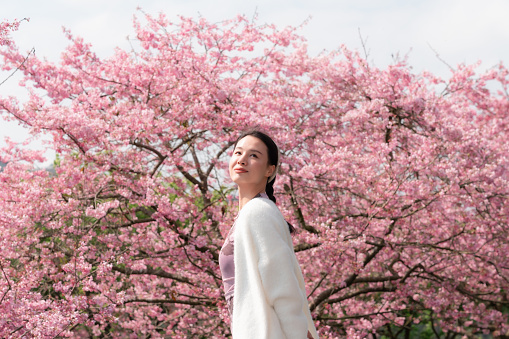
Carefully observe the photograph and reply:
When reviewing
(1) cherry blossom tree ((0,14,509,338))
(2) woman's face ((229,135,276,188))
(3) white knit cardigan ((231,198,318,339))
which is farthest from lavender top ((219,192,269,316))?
(1) cherry blossom tree ((0,14,509,338))

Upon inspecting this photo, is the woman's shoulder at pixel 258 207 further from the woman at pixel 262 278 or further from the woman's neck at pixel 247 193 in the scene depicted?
the woman's neck at pixel 247 193

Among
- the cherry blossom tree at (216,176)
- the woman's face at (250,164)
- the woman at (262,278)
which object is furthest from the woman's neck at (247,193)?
the cherry blossom tree at (216,176)

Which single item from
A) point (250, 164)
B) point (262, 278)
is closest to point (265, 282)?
point (262, 278)

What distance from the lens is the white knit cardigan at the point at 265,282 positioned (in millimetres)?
2305

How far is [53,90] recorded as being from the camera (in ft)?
22.4

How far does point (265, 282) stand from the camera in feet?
7.75

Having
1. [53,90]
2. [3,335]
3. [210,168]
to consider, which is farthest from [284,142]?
[3,335]

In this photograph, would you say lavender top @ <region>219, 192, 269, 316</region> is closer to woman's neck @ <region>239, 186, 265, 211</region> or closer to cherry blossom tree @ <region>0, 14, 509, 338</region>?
woman's neck @ <region>239, 186, 265, 211</region>

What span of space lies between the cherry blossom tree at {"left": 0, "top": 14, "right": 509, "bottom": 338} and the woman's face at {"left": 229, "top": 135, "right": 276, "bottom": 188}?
96.8 inches

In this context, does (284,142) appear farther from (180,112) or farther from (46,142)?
(46,142)

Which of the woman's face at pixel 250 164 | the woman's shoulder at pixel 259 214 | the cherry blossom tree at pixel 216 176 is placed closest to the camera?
the woman's shoulder at pixel 259 214

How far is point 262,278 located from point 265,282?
0.02 m

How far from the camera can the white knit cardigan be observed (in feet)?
7.56

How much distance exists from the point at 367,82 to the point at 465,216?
211 centimetres
